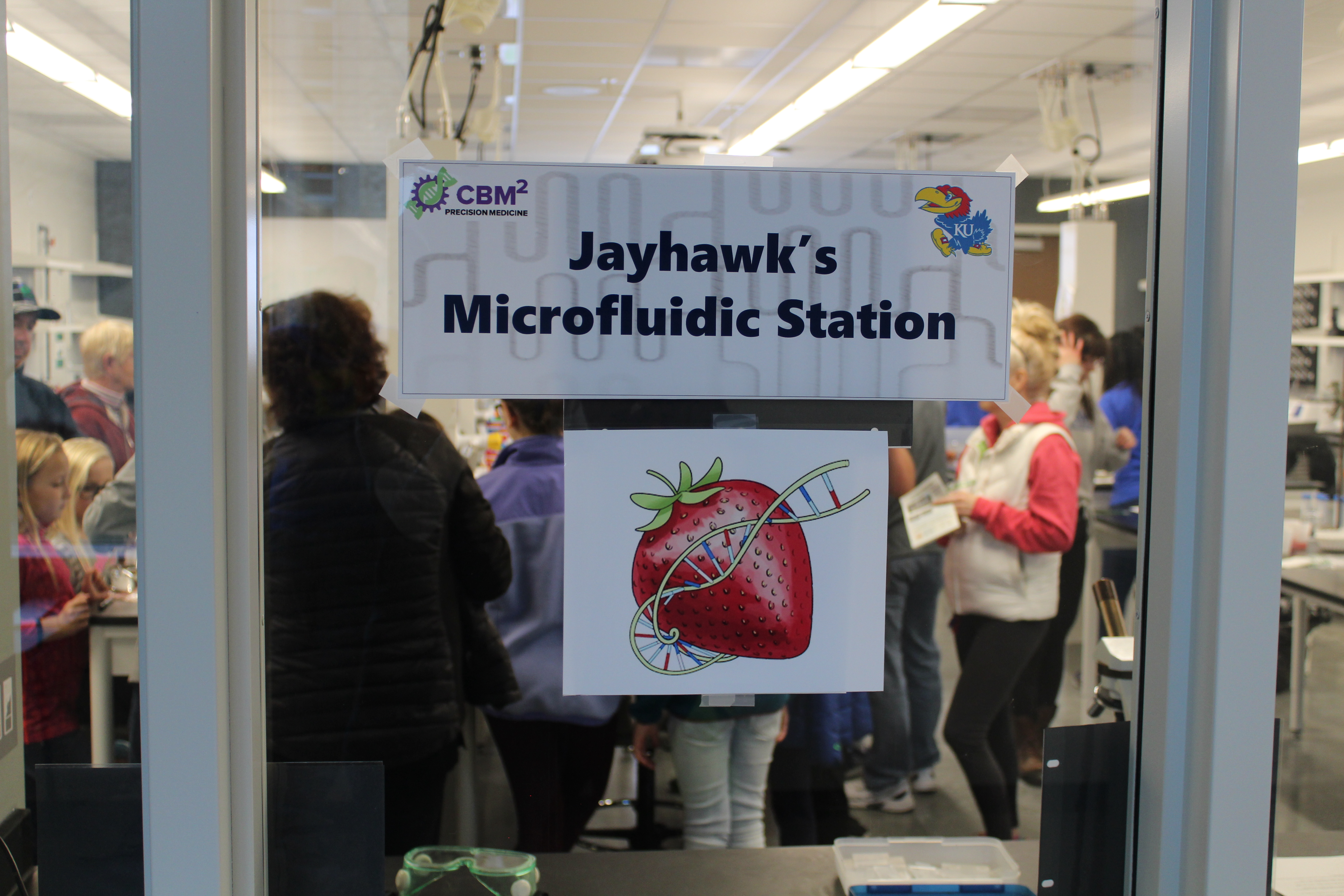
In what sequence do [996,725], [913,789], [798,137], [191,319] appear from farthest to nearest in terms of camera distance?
[798,137], [913,789], [996,725], [191,319]

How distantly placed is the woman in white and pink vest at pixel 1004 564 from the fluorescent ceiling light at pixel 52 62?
1832 mm

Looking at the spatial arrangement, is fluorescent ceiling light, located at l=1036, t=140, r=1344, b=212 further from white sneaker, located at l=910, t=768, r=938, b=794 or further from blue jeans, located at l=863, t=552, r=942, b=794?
white sneaker, located at l=910, t=768, r=938, b=794

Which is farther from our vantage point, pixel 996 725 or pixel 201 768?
pixel 996 725

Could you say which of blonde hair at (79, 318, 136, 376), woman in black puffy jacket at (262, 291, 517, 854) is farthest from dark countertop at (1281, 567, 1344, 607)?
blonde hair at (79, 318, 136, 376)

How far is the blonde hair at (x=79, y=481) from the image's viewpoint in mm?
901

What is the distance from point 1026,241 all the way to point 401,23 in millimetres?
1464

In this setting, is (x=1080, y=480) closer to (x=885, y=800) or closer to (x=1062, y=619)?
(x=1062, y=619)

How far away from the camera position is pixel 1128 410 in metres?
0.86

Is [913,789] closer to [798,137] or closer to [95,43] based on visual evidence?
[95,43]

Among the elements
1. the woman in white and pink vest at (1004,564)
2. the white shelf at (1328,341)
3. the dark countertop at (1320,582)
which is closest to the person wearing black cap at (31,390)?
the white shelf at (1328,341)

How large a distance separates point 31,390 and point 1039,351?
196 centimetres

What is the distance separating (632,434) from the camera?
765 mm

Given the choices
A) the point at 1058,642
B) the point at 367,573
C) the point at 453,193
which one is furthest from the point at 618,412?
the point at 1058,642

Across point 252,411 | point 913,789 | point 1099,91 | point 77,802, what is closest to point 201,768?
point 77,802
